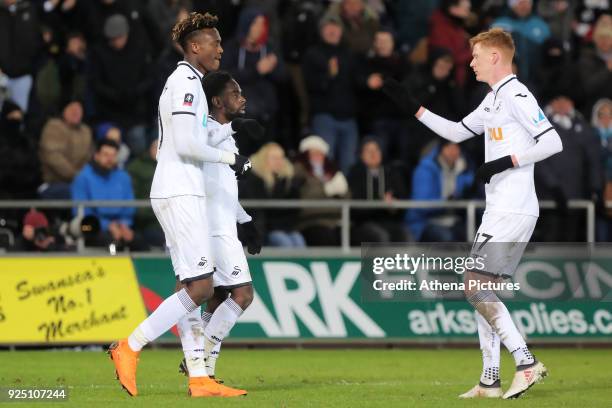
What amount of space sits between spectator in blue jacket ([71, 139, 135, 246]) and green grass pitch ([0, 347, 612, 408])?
1412 millimetres


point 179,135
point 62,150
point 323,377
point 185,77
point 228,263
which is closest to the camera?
point 179,135

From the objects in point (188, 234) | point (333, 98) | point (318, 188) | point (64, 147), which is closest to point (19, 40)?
point (64, 147)

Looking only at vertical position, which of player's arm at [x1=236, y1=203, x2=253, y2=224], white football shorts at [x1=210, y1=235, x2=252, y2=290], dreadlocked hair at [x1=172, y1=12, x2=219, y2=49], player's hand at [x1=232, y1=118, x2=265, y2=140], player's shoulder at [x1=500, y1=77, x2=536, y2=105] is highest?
dreadlocked hair at [x1=172, y1=12, x2=219, y2=49]

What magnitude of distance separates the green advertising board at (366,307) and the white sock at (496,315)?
5.55m

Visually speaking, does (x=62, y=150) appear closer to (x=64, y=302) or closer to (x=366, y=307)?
(x=64, y=302)

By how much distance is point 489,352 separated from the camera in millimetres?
11117

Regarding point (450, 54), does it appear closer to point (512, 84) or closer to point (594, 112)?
point (594, 112)

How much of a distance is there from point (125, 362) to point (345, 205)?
6508 millimetres

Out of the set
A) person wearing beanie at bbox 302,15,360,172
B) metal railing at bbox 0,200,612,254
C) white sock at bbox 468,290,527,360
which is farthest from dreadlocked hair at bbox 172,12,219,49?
person wearing beanie at bbox 302,15,360,172

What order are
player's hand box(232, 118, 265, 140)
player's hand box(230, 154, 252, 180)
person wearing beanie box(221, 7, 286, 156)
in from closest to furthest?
player's hand box(230, 154, 252, 180) < player's hand box(232, 118, 265, 140) < person wearing beanie box(221, 7, 286, 156)

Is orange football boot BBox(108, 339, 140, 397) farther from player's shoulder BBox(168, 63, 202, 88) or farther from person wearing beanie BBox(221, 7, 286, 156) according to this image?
person wearing beanie BBox(221, 7, 286, 156)

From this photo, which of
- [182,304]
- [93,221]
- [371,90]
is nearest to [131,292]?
[93,221]

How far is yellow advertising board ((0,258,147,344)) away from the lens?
16.2 meters

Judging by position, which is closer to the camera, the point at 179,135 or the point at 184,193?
the point at 179,135
